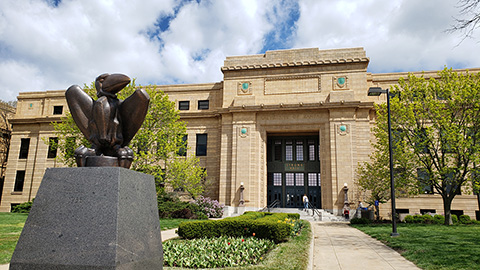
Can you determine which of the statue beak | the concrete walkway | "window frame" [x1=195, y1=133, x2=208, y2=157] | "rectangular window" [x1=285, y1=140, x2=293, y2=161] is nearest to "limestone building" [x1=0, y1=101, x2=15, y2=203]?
"window frame" [x1=195, y1=133, x2=208, y2=157]

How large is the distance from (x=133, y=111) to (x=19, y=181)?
129ft

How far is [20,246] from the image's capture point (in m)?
4.80

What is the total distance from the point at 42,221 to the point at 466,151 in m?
22.7

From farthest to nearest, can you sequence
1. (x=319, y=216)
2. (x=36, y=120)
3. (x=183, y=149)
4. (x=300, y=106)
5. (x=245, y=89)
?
1. (x=36, y=120)
2. (x=245, y=89)
3. (x=183, y=149)
4. (x=300, y=106)
5. (x=319, y=216)

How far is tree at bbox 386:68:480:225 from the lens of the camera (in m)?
19.7

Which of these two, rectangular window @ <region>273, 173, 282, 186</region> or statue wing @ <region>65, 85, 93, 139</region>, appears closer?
statue wing @ <region>65, 85, 93, 139</region>

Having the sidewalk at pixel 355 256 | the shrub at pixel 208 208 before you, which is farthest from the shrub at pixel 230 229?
the shrub at pixel 208 208

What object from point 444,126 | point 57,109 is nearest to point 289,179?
point 444,126

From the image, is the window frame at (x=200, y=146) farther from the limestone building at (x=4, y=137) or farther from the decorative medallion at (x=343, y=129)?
the limestone building at (x=4, y=137)

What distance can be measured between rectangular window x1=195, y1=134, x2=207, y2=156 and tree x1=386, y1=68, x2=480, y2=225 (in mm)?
18467

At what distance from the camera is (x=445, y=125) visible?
787 inches

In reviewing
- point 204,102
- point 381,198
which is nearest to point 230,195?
point 204,102

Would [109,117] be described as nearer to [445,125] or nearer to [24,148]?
[445,125]

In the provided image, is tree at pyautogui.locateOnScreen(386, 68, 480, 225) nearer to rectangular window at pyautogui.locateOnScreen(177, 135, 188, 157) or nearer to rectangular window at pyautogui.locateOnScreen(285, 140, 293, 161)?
rectangular window at pyautogui.locateOnScreen(285, 140, 293, 161)
